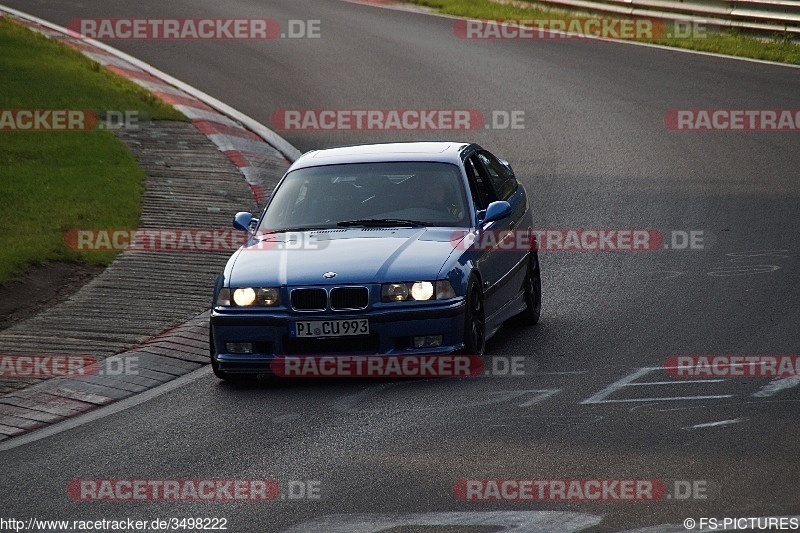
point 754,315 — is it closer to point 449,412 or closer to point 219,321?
point 449,412

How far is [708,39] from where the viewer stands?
2717 cm

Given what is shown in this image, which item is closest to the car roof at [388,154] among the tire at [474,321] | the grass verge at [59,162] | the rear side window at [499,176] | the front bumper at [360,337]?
the rear side window at [499,176]

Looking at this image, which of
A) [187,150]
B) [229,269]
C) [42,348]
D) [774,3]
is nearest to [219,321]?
[229,269]

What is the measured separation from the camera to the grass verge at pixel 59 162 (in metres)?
13.6

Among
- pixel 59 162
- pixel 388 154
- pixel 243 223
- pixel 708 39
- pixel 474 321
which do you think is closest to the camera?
pixel 474 321

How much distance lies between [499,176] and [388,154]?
132 cm

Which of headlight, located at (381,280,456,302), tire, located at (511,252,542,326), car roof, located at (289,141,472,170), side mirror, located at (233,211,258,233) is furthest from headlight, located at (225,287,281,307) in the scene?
tire, located at (511,252,542,326)

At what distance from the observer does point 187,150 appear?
714 inches

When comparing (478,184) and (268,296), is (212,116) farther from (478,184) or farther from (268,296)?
(268,296)

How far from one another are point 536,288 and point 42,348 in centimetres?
414

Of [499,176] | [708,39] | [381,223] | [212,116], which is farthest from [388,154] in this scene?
[708,39]

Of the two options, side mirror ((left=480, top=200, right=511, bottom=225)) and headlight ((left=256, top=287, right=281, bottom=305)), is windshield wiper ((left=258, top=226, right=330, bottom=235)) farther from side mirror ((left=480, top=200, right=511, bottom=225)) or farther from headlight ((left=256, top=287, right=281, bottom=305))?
side mirror ((left=480, top=200, right=511, bottom=225))

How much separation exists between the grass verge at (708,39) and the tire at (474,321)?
1663cm

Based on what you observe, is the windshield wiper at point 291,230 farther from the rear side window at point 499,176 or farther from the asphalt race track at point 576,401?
the rear side window at point 499,176
